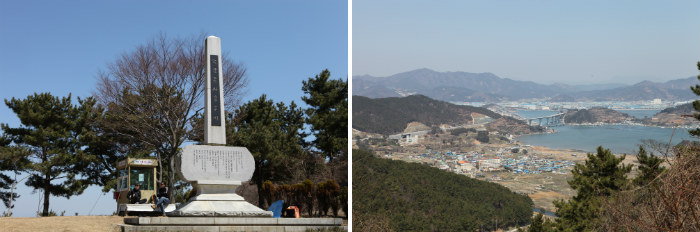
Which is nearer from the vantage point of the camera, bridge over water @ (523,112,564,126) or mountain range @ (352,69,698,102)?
mountain range @ (352,69,698,102)

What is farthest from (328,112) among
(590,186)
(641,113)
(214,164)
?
(641,113)

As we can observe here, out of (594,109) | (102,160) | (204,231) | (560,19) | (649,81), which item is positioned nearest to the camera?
(204,231)

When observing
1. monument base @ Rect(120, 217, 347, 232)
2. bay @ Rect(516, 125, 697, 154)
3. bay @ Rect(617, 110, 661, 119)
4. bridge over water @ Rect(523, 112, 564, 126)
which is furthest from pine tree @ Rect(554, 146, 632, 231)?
monument base @ Rect(120, 217, 347, 232)

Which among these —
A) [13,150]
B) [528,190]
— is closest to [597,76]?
[528,190]

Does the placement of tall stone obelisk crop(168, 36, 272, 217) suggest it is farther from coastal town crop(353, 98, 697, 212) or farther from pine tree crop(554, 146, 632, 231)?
coastal town crop(353, 98, 697, 212)

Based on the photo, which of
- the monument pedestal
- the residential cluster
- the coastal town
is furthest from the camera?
the residential cluster

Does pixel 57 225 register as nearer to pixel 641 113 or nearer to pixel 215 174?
pixel 215 174

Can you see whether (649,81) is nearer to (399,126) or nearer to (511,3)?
(511,3)
